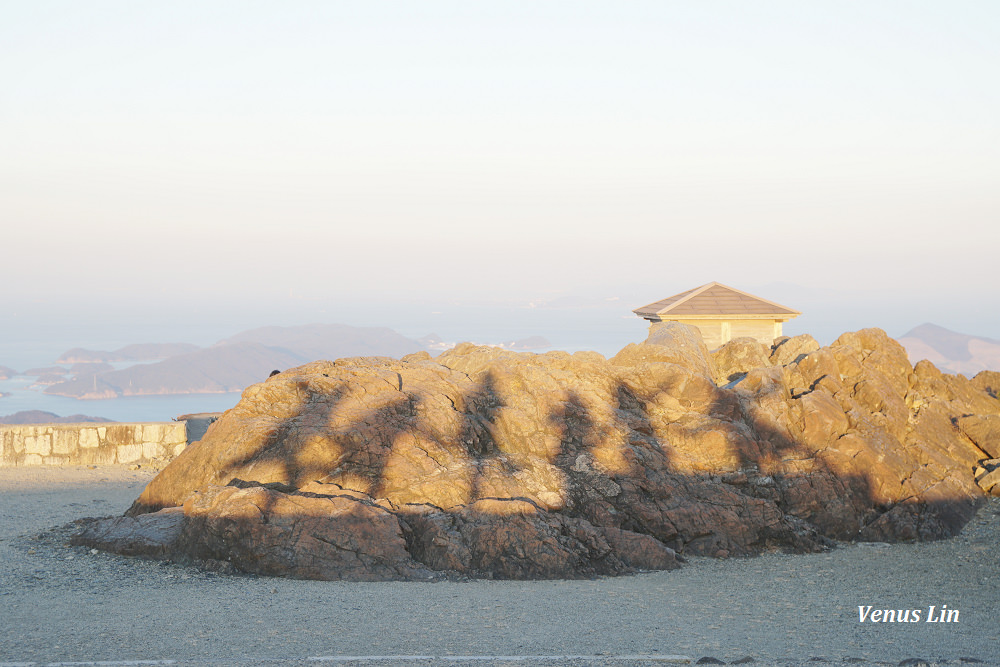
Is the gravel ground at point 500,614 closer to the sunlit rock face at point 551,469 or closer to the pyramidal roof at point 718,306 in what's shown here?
the sunlit rock face at point 551,469

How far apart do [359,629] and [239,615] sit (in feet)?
4.61

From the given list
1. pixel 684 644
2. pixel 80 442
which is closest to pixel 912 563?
pixel 684 644

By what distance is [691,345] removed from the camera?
55.2ft

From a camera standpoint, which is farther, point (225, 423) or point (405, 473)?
point (225, 423)

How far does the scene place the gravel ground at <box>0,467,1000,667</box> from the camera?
7.37 m

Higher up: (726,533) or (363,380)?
(363,380)

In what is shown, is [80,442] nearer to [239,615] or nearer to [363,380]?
[363,380]

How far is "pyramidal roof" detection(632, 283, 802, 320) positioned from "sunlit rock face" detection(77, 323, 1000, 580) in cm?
838

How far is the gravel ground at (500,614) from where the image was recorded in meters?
7.37

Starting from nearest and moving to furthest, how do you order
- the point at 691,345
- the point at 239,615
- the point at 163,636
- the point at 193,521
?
the point at 163,636, the point at 239,615, the point at 193,521, the point at 691,345

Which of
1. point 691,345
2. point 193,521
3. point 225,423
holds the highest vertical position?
point 691,345

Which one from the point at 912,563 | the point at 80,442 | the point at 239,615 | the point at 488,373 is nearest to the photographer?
the point at 239,615
